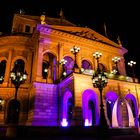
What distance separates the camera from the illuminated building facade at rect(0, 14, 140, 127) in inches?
924

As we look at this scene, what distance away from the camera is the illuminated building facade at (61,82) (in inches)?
924

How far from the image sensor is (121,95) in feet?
85.0

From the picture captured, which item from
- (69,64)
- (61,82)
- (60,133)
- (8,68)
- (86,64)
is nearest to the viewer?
(60,133)

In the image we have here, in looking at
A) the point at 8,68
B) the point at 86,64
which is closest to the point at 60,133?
the point at 8,68

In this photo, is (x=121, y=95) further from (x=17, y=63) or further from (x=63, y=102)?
(x=17, y=63)

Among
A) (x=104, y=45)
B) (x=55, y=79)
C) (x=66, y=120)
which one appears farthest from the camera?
(x=104, y=45)

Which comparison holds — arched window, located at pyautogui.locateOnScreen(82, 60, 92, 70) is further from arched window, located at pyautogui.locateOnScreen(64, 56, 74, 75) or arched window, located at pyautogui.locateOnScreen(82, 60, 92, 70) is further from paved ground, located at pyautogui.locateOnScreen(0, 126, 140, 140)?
paved ground, located at pyautogui.locateOnScreen(0, 126, 140, 140)

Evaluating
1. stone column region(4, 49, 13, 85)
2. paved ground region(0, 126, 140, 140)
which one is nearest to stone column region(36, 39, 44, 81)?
stone column region(4, 49, 13, 85)

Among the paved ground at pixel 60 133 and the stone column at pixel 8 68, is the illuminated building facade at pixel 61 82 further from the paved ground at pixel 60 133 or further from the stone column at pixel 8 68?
the paved ground at pixel 60 133

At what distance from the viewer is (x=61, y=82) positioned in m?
25.9

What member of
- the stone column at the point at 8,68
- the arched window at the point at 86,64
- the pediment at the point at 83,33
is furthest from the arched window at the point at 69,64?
the stone column at the point at 8,68

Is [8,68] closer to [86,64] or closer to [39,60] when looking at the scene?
[39,60]

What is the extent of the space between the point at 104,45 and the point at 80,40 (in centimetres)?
516

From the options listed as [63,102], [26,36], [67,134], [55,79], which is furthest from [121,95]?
[26,36]
